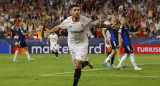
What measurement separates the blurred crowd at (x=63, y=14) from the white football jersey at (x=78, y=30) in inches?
745

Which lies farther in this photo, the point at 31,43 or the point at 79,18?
the point at 31,43

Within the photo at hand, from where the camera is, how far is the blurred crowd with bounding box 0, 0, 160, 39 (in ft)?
100

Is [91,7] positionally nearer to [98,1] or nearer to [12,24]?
[98,1]

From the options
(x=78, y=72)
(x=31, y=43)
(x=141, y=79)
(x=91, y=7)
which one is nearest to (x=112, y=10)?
(x=91, y=7)

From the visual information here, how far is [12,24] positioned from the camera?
114 feet

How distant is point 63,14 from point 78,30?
2420 centimetres

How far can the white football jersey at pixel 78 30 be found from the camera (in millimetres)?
9797

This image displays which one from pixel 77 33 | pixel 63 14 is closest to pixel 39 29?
pixel 63 14

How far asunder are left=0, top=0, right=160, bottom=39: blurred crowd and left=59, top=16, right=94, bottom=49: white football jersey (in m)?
18.9

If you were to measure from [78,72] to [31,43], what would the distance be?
76.5ft

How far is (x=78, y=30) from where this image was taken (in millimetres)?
9812

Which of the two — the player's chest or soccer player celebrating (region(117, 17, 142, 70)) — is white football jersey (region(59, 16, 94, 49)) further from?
soccer player celebrating (region(117, 17, 142, 70))

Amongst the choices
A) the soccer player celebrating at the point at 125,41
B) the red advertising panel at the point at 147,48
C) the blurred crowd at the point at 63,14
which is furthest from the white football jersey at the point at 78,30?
the red advertising panel at the point at 147,48

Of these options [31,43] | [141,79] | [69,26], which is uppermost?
[69,26]
